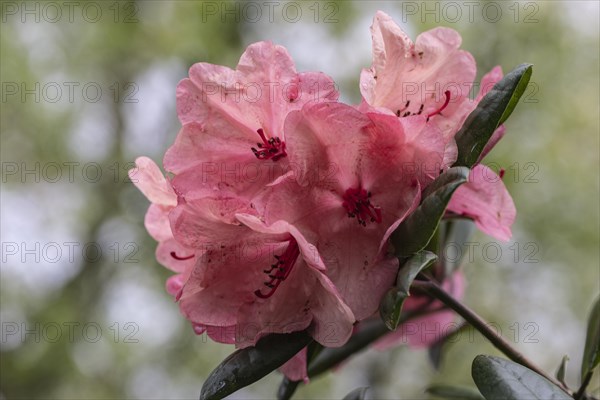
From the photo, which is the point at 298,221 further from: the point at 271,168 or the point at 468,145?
the point at 468,145

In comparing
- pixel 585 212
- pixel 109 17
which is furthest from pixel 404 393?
pixel 109 17

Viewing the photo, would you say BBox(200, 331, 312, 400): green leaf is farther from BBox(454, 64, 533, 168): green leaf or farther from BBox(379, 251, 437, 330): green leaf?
BBox(454, 64, 533, 168): green leaf

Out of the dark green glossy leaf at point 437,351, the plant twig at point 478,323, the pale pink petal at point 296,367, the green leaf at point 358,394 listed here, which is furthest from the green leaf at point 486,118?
the dark green glossy leaf at point 437,351

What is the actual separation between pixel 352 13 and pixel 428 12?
681 mm

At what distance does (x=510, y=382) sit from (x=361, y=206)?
8.4 inches

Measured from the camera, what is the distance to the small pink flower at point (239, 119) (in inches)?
26.0

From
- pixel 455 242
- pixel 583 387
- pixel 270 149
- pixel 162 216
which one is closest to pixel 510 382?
pixel 583 387

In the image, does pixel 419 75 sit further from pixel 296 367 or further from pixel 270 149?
pixel 296 367

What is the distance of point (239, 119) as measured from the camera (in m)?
0.70

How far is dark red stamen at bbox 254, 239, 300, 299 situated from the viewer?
0.64m

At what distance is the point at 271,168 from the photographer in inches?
26.3

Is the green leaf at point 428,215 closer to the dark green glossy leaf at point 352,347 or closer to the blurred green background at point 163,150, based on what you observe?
the dark green glossy leaf at point 352,347

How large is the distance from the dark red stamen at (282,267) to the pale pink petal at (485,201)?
20 cm

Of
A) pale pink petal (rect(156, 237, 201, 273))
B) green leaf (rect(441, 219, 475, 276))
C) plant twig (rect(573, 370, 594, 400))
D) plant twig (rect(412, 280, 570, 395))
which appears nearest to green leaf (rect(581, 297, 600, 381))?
plant twig (rect(573, 370, 594, 400))
